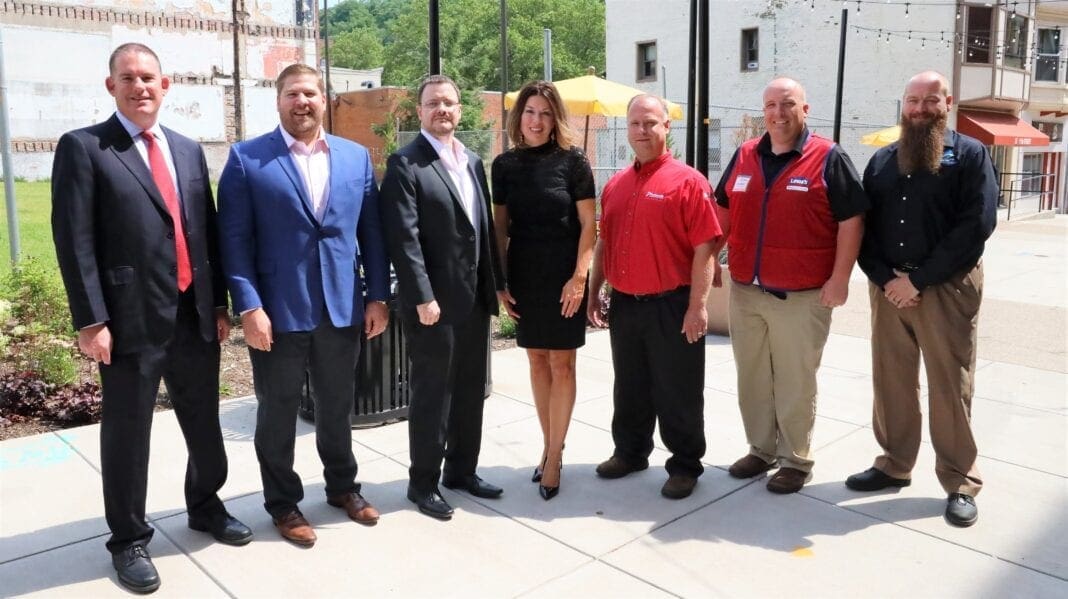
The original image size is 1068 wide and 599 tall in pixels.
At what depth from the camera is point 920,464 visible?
4691 mm

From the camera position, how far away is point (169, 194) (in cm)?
340

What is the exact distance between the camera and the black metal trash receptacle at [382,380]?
5281 mm

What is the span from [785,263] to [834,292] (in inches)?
10.5

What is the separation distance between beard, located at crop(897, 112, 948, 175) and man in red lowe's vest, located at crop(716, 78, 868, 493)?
250 millimetres

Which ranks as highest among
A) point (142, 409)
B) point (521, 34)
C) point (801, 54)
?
point (521, 34)

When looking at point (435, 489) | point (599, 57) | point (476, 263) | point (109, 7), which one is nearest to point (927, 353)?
point (476, 263)

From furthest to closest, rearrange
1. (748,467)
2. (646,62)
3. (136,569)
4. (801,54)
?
(646,62)
(801,54)
(748,467)
(136,569)

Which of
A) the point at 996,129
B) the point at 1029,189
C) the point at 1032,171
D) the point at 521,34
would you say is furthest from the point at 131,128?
the point at 521,34

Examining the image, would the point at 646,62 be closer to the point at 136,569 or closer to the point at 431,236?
the point at 431,236

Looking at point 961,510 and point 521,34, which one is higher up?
point 521,34

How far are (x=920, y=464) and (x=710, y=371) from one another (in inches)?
93.1

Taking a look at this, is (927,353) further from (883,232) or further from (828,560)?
(828,560)

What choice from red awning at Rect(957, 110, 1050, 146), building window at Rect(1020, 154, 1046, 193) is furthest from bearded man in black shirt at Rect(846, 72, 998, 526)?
building window at Rect(1020, 154, 1046, 193)

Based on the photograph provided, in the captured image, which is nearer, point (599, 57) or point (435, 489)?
point (435, 489)
